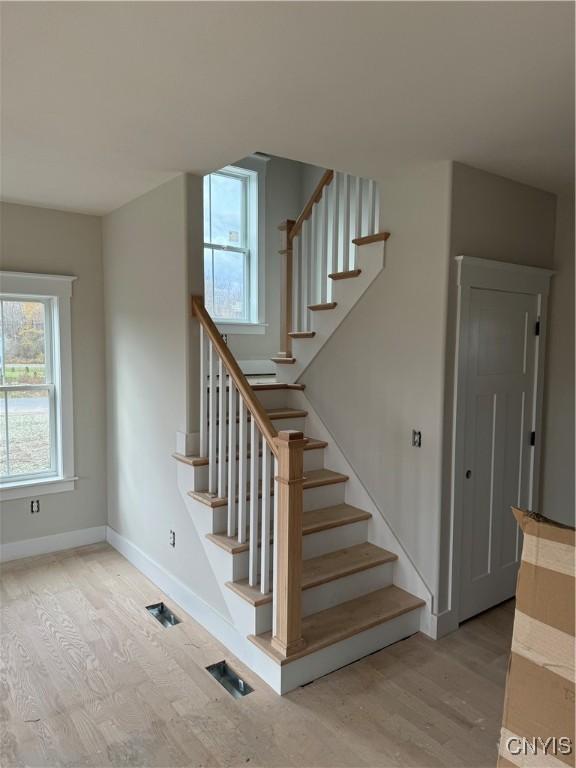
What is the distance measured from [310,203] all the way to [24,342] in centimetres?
240

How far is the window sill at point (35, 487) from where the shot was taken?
3832mm

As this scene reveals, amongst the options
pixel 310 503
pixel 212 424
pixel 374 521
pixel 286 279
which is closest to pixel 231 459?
pixel 212 424

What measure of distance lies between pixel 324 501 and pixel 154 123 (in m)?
2.37

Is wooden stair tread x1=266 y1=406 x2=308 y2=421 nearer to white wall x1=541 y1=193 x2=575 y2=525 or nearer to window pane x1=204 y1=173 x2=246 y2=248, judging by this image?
white wall x1=541 y1=193 x2=575 y2=525

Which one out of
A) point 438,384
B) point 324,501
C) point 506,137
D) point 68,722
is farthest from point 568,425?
point 68,722

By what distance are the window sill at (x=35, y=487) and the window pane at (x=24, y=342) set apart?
76cm

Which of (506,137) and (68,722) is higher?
(506,137)

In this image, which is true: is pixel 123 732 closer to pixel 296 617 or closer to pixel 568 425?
pixel 296 617

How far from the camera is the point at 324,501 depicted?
341cm

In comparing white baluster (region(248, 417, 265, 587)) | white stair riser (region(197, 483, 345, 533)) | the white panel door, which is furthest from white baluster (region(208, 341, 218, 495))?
the white panel door

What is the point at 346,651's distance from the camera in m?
2.66

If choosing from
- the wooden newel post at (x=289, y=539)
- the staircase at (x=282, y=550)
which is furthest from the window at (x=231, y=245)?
the wooden newel post at (x=289, y=539)

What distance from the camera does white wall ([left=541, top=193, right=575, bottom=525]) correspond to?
3387 mm

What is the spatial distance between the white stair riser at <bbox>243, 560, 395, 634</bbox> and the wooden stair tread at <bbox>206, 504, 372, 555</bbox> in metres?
0.27
